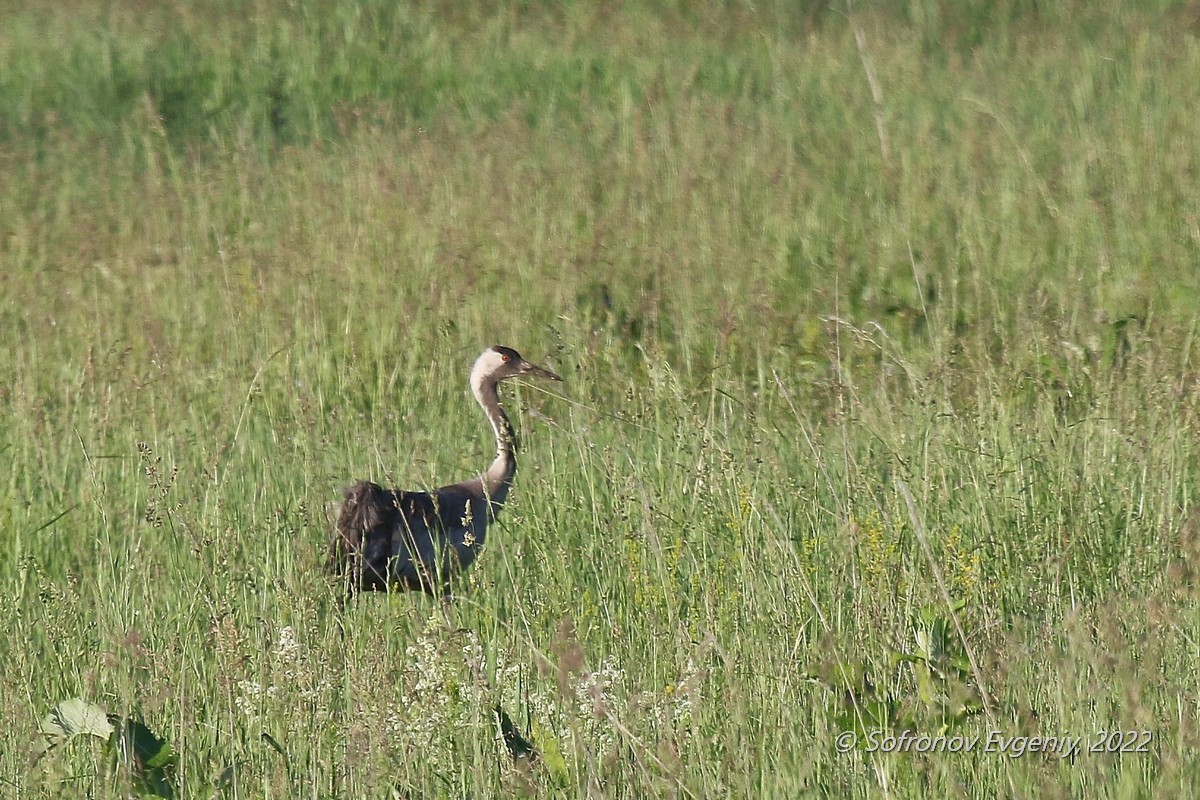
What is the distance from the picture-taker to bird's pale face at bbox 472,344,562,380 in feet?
18.1

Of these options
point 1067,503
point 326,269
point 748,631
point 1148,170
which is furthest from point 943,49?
point 748,631

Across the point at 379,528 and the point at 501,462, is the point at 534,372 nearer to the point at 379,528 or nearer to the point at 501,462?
the point at 501,462

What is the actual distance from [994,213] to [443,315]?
287 cm

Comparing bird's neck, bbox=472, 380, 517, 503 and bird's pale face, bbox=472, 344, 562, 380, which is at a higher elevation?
bird's pale face, bbox=472, 344, 562, 380

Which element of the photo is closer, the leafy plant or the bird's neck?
the leafy plant

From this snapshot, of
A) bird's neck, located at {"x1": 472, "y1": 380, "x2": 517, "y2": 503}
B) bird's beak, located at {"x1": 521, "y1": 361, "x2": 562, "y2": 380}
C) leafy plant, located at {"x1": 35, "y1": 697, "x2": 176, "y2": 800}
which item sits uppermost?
leafy plant, located at {"x1": 35, "y1": 697, "x2": 176, "y2": 800}

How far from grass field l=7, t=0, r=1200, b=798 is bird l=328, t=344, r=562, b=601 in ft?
0.33

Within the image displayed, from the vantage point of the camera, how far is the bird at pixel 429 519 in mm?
4109

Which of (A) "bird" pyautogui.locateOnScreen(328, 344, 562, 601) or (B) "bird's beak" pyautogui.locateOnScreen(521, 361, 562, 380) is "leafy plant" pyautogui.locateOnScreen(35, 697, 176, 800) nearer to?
(A) "bird" pyautogui.locateOnScreen(328, 344, 562, 601)

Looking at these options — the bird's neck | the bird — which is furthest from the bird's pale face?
the bird's neck

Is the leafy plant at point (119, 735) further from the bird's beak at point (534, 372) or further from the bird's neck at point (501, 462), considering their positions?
the bird's beak at point (534, 372)

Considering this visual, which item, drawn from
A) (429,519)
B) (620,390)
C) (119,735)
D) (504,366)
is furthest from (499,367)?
(119,735)

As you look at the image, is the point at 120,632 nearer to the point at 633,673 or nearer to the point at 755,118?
the point at 633,673

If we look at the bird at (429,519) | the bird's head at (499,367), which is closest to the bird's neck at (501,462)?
Result: the bird at (429,519)
